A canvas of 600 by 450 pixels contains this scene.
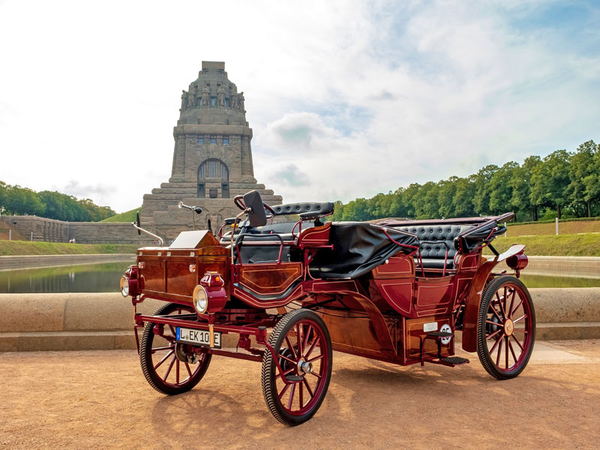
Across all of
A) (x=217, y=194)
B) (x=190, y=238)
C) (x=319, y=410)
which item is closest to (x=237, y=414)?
(x=319, y=410)

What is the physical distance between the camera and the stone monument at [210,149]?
6506 centimetres

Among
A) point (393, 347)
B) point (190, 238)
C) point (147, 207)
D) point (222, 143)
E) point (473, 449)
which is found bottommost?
point (473, 449)

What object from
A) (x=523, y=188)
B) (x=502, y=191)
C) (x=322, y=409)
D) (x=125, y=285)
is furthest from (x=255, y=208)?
(x=502, y=191)

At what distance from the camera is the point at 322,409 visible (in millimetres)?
4820

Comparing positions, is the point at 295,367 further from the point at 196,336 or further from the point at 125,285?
the point at 125,285

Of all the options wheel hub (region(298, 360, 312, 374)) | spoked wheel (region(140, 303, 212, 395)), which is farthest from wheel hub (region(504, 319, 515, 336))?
spoked wheel (region(140, 303, 212, 395))

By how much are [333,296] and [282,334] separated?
1353mm

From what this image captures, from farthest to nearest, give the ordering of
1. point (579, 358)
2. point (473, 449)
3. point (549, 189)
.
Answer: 1. point (549, 189)
2. point (579, 358)
3. point (473, 449)

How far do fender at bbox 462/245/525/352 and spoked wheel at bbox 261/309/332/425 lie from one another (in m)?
2.11

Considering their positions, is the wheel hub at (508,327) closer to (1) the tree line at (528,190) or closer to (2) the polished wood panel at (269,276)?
(2) the polished wood panel at (269,276)

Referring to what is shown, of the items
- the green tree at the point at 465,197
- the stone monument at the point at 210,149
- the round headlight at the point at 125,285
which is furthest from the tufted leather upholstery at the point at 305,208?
the green tree at the point at 465,197

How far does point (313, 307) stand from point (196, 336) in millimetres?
1634

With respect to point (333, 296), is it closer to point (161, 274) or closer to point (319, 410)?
point (319, 410)

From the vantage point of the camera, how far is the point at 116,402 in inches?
197
